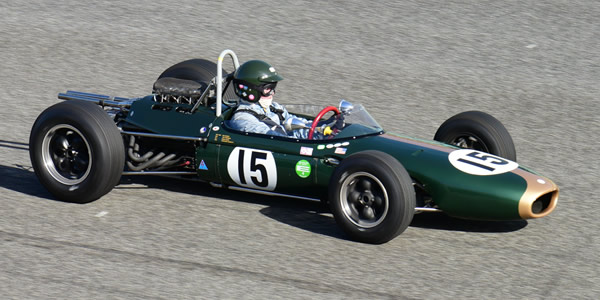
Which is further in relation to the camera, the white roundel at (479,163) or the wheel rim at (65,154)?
→ the wheel rim at (65,154)

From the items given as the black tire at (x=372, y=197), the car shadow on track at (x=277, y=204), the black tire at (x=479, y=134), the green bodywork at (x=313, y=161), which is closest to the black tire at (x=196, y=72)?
the green bodywork at (x=313, y=161)

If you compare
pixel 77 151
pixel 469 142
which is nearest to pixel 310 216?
pixel 469 142

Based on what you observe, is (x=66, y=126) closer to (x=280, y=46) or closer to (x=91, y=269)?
(x=91, y=269)

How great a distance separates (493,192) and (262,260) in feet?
5.77

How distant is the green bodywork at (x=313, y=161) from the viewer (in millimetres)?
6562

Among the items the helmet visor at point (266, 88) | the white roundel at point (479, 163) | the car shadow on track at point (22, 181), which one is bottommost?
the car shadow on track at point (22, 181)

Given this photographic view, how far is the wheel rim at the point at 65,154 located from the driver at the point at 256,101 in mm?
1248

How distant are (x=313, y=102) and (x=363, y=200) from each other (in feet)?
13.4

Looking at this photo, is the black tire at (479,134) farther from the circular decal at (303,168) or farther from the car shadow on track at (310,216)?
the circular decal at (303,168)

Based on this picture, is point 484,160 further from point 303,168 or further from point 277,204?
point 277,204

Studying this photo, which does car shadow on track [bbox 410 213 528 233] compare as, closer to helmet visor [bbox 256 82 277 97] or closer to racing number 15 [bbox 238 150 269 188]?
racing number 15 [bbox 238 150 269 188]

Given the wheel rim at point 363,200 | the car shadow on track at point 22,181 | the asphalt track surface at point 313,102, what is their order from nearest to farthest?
the asphalt track surface at point 313,102
the wheel rim at point 363,200
the car shadow on track at point 22,181

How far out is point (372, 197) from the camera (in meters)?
6.46

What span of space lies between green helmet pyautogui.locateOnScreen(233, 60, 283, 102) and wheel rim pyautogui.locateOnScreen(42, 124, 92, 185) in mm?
1394
